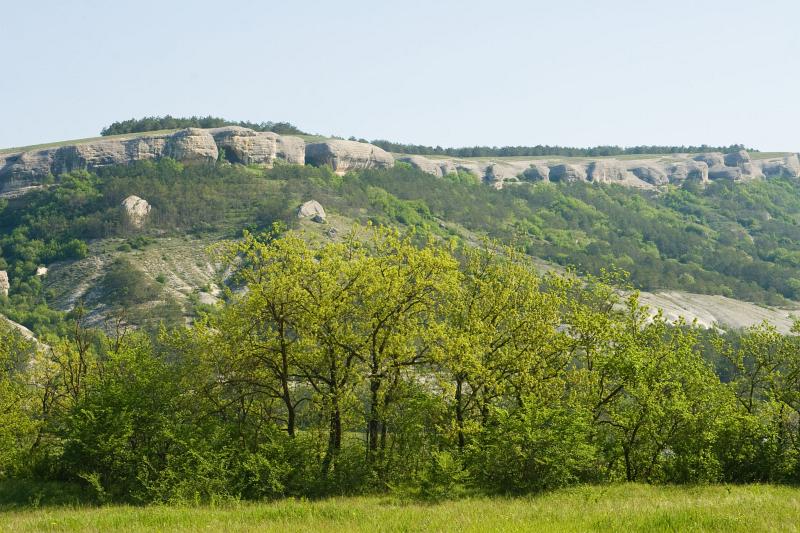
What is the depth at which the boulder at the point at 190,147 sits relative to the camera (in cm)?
A: 17112

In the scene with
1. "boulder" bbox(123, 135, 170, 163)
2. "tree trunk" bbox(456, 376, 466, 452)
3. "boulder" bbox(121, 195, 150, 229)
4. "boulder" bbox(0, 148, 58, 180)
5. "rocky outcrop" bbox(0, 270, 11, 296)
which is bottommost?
"rocky outcrop" bbox(0, 270, 11, 296)

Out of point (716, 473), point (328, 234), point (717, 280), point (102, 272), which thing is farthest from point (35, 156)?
point (716, 473)

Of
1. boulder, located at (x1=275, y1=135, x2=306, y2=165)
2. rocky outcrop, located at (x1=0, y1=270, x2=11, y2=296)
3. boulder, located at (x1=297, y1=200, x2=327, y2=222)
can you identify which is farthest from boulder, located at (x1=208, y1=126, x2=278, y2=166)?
rocky outcrop, located at (x1=0, y1=270, x2=11, y2=296)

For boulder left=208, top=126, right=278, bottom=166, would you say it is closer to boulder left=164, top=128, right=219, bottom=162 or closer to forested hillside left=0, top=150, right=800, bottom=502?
boulder left=164, top=128, right=219, bottom=162

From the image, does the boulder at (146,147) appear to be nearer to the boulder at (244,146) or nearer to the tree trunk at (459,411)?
the boulder at (244,146)

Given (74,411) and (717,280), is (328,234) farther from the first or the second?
(74,411)

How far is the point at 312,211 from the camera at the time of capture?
13750 centimetres

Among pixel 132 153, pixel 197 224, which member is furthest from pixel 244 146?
pixel 197 224

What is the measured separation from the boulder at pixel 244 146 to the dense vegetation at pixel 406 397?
16016 centimetres

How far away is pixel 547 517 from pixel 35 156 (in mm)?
176520

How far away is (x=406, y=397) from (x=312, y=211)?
116 metres

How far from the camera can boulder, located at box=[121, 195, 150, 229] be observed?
135 m

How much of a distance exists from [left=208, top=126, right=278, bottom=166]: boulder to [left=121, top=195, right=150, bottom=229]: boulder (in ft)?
145

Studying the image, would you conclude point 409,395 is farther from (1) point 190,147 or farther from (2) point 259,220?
(1) point 190,147
